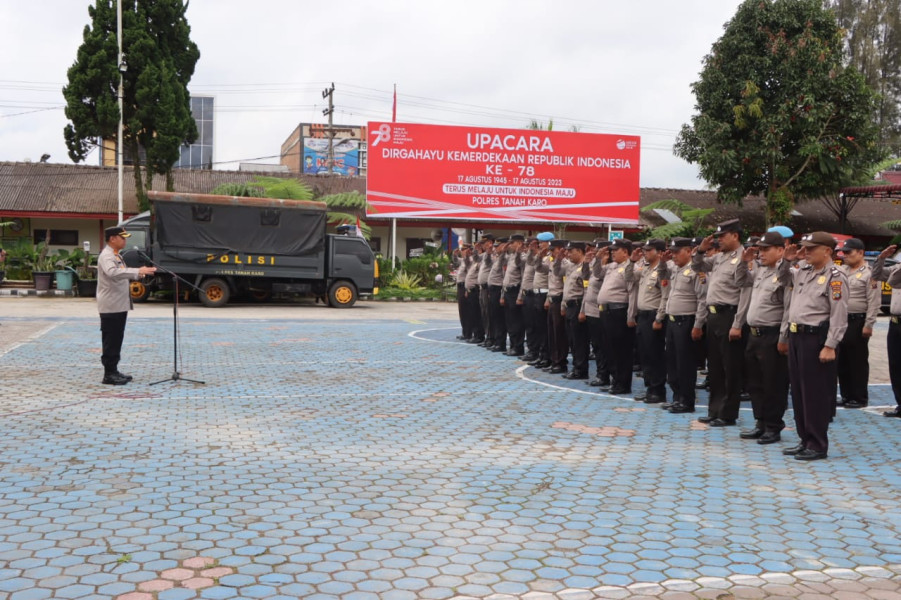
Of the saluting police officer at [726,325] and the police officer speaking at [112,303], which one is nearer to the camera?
the saluting police officer at [726,325]

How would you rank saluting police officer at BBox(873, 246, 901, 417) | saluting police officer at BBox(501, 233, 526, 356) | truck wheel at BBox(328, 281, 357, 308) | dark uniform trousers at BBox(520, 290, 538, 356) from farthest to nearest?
1. truck wheel at BBox(328, 281, 357, 308)
2. saluting police officer at BBox(501, 233, 526, 356)
3. dark uniform trousers at BBox(520, 290, 538, 356)
4. saluting police officer at BBox(873, 246, 901, 417)

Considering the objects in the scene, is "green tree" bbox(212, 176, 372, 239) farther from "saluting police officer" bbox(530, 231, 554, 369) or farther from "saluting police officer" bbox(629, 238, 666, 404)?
"saluting police officer" bbox(629, 238, 666, 404)

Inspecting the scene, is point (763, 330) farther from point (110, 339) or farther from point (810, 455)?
point (110, 339)

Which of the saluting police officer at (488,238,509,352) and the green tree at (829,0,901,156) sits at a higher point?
the green tree at (829,0,901,156)

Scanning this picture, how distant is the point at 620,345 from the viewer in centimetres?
979

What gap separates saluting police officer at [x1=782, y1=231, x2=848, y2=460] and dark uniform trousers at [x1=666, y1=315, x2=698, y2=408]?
5.59ft

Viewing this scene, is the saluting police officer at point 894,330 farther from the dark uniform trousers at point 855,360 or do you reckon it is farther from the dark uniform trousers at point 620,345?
the dark uniform trousers at point 620,345

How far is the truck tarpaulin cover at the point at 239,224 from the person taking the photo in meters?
21.4

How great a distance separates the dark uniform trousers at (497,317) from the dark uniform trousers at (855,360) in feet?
18.5

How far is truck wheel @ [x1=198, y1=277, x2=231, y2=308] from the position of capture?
70.9 ft

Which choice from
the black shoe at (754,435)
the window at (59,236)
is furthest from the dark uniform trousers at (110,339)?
the window at (59,236)

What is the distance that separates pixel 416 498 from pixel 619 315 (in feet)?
17.5

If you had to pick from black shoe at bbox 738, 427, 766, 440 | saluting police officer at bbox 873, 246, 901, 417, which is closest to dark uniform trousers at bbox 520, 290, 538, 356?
saluting police officer at bbox 873, 246, 901, 417

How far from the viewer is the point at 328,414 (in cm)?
788
